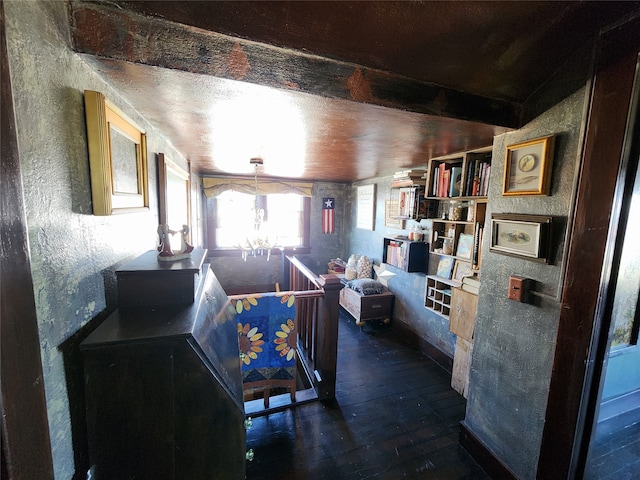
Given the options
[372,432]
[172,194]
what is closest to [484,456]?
[372,432]

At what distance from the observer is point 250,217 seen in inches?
178

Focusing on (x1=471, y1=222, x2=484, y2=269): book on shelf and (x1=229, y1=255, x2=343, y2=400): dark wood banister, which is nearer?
(x1=229, y1=255, x2=343, y2=400): dark wood banister

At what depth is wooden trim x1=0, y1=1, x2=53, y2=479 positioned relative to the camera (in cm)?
53

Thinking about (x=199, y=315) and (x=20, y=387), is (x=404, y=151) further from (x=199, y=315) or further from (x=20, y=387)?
(x=20, y=387)

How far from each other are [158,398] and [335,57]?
4.43 ft

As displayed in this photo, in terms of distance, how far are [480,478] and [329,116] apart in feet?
7.38

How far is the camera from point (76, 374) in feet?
2.65

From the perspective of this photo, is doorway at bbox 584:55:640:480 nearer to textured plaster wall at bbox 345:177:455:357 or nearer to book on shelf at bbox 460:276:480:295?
book on shelf at bbox 460:276:480:295

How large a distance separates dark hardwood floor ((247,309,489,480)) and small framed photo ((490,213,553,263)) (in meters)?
1.38

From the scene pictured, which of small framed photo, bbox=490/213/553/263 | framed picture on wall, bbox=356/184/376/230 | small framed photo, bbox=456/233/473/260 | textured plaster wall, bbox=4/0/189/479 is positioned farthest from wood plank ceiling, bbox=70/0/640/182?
framed picture on wall, bbox=356/184/376/230

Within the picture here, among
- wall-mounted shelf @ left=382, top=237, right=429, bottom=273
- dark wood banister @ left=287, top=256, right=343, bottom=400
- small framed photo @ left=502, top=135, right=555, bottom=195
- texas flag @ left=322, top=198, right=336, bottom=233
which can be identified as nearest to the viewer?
small framed photo @ left=502, top=135, right=555, bottom=195

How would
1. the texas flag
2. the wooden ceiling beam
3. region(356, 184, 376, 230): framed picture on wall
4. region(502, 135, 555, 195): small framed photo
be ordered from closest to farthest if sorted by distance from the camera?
the wooden ceiling beam, region(502, 135, 555, 195): small framed photo, region(356, 184, 376, 230): framed picture on wall, the texas flag

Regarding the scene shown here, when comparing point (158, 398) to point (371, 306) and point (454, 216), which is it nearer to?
point (454, 216)

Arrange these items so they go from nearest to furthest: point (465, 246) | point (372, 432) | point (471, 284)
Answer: point (372, 432) → point (471, 284) → point (465, 246)
